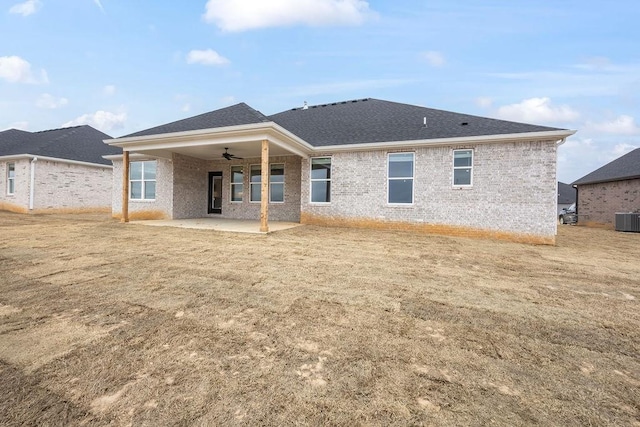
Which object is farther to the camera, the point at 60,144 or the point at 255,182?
the point at 60,144

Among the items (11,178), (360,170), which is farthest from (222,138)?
(11,178)

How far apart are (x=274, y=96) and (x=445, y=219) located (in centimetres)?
1670

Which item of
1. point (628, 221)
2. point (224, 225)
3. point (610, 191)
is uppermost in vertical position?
point (610, 191)

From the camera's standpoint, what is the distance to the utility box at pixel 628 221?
15.3 meters

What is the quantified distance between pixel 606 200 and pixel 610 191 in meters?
0.63

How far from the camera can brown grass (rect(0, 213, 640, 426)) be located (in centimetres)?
181

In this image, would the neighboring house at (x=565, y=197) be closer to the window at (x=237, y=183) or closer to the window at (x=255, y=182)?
the window at (x=255, y=182)

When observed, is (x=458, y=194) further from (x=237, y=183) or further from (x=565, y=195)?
(x=565, y=195)

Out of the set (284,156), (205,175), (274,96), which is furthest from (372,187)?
(274,96)

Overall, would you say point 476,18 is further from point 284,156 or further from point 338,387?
point 338,387

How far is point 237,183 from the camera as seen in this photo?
47.8ft

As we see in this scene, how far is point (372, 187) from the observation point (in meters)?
11.4

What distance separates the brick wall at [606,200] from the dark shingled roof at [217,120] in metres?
22.2

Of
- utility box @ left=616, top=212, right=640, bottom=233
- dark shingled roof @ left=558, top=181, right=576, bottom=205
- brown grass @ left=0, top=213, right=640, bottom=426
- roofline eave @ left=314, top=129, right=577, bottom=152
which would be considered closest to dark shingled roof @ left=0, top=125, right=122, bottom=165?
roofline eave @ left=314, top=129, right=577, bottom=152
